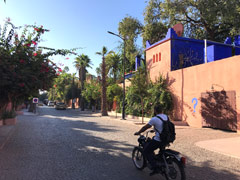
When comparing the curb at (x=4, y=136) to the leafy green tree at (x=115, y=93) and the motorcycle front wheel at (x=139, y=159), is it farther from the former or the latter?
the leafy green tree at (x=115, y=93)

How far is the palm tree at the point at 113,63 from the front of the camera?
39906 mm

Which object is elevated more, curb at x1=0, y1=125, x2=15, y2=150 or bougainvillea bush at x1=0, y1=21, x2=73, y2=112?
bougainvillea bush at x1=0, y1=21, x2=73, y2=112

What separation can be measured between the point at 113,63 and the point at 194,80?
25.4 meters

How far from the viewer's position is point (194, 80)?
628 inches

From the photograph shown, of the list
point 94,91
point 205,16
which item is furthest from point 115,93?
point 205,16

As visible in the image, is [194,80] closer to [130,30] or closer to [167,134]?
[167,134]

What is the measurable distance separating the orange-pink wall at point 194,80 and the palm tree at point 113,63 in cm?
1946

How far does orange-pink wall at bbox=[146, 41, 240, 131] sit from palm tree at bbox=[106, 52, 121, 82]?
19.5 m

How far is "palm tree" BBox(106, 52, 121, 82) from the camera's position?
3991 centimetres

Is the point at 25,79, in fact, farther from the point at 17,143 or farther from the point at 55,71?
the point at 17,143

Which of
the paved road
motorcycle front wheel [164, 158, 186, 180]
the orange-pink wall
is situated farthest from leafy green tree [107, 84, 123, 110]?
motorcycle front wheel [164, 158, 186, 180]

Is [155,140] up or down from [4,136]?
up

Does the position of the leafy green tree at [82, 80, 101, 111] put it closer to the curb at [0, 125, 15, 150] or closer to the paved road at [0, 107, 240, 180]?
the curb at [0, 125, 15, 150]

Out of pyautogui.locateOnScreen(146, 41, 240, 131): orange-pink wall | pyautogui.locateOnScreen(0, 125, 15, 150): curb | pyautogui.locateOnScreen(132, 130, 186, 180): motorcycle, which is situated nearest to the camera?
pyautogui.locateOnScreen(132, 130, 186, 180): motorcycle
